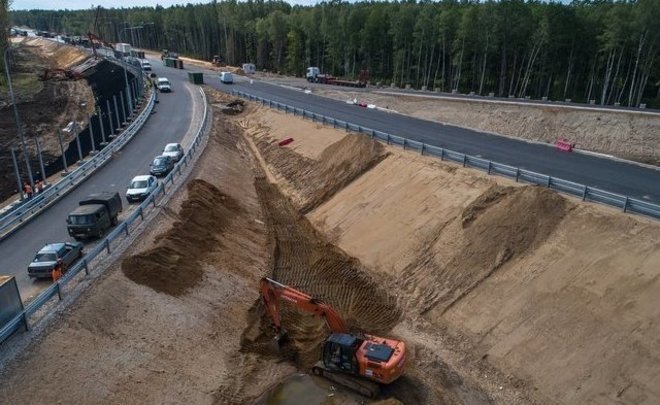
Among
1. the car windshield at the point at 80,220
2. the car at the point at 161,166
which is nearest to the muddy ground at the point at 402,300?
the car windshield at the point at 80,220

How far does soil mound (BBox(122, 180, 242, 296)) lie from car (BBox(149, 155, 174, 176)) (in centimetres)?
452

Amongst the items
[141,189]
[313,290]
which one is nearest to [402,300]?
[313,290]

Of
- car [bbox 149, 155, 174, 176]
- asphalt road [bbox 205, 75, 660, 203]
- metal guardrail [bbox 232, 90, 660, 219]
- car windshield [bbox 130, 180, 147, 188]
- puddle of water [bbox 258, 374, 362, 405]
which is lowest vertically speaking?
puddle of water [bbox 258, 374, 362, 405]

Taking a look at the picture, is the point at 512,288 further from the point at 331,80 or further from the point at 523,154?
the point at 331,80

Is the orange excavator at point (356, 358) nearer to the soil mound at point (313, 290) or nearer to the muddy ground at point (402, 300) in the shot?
the muddy ground at point (402, 300)

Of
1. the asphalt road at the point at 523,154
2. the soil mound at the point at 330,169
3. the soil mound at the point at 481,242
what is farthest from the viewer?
the soil mound at the point at 330,169

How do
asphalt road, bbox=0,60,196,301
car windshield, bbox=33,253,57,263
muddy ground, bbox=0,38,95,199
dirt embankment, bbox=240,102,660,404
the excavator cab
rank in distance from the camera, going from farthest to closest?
muddy ground, bbox=0,38,95,199
asphalt road, bbox=0,60,196,301
car windshield, bbox=33,253,57,263
dirt embankment, bbox=240,102,660,404
the excavator cab

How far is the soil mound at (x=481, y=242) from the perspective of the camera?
2634cm

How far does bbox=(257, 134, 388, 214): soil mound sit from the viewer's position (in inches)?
1593

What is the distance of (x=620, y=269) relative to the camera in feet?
74.7

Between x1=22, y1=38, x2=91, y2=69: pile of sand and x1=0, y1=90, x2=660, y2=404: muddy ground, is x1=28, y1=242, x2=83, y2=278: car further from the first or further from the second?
x1=22, y1=38, x2=91, y2=69: pile of sand

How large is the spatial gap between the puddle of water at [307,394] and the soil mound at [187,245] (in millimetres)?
6976

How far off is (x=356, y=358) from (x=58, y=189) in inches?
997

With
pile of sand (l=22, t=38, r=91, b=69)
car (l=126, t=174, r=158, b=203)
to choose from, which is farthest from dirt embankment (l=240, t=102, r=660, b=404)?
pile of sand (l=22, t=38, r=91, b=69)
